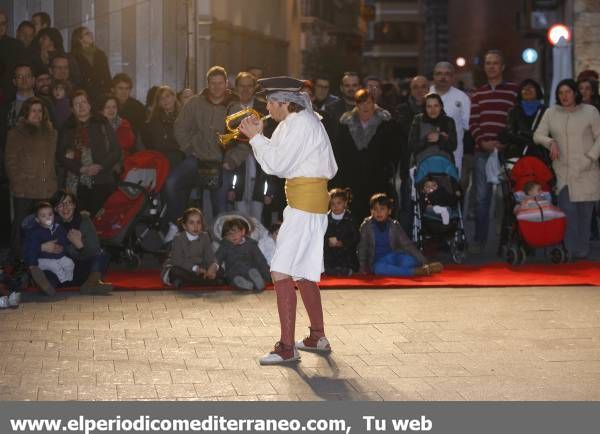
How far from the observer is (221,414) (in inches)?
313

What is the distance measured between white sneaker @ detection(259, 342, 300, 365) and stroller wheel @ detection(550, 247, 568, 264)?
20.1ft

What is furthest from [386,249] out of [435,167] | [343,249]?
[435,167]

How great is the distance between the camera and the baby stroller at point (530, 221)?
15258 millimetres

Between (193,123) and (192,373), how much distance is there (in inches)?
256

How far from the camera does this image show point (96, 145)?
603 inches

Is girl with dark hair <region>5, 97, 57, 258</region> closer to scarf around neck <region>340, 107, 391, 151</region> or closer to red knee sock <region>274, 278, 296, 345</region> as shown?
scarf around neck <region>340, 107, 391, 151</region>

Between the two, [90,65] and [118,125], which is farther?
[90,65]

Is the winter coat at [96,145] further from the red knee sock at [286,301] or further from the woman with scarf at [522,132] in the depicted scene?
the red knee sock at [286,301]

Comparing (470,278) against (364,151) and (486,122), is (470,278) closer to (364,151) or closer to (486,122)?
(364,151)

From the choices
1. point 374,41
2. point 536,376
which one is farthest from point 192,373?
point 374,41

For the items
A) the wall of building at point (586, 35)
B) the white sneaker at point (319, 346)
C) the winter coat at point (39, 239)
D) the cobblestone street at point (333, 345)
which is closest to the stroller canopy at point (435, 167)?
the cobblestone street at point (333, 345)

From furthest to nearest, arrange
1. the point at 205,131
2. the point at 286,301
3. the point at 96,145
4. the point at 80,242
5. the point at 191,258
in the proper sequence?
the point at 205,131 < the point at 96,145 < the point at 191,258 < the point at 80,242 < the point at 286,301

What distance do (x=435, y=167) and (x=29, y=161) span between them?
4189mm

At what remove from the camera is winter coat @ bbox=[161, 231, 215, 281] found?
13812 millimetres
